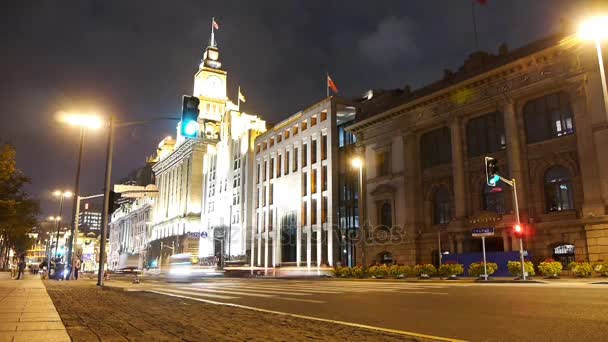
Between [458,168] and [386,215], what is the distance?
33.2 feet

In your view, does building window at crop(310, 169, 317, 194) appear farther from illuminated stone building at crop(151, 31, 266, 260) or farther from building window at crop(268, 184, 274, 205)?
illuminated stone building at crop(151, 31, 266, 260)

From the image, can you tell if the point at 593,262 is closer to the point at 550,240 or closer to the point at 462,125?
the point at 550,240

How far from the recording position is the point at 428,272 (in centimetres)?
3497

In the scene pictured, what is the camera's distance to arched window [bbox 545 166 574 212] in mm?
33875

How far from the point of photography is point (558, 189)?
34562 mm

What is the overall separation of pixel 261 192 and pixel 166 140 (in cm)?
8137

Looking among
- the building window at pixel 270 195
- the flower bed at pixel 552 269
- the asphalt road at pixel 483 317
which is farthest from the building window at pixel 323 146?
the asphalt road at pixel 483 317

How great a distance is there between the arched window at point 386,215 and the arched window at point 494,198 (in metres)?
10.3

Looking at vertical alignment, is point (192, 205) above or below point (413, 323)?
above

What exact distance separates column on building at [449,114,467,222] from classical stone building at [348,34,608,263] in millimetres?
87

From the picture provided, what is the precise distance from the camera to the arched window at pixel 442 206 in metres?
42.4

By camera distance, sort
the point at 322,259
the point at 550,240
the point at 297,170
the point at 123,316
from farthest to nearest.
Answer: the point at 297,170
the point at 322,259
the point at 550,240
the point at 123,316

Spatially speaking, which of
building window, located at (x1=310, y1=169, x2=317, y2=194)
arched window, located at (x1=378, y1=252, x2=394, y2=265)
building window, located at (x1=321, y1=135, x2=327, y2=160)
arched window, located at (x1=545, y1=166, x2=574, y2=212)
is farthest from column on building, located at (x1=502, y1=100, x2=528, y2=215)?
building window, located at (x1=310, y1=169, x2=317, y2=194)


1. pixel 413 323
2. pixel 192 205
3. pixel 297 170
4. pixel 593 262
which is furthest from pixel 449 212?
pixel 192 205
